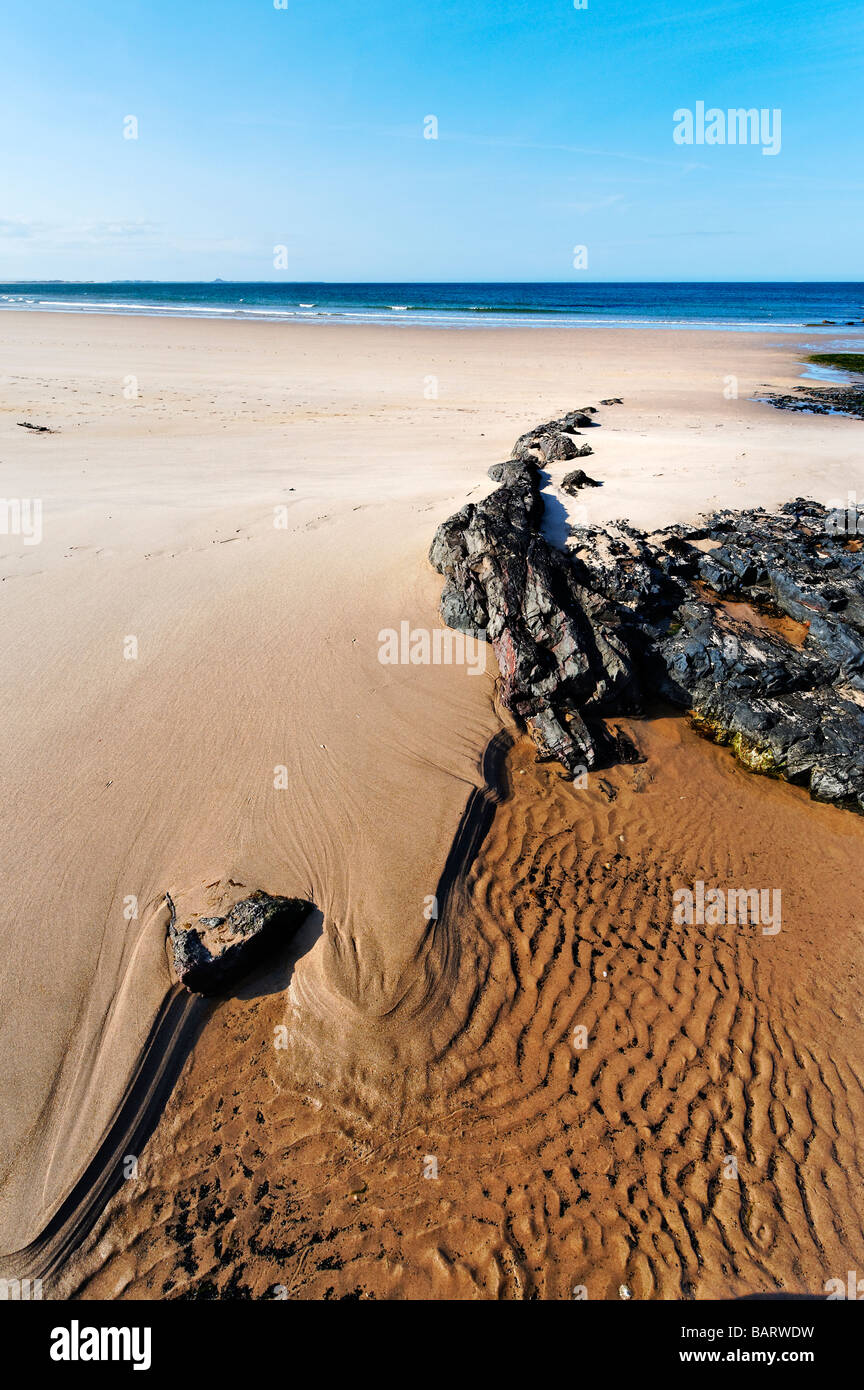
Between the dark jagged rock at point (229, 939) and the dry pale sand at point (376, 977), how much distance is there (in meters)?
0.23

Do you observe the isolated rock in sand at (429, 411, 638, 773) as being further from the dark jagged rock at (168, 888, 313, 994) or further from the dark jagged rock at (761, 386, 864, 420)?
the dark jagged rock at (761, 386, 864, 420)

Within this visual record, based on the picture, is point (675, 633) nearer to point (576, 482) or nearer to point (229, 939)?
point (576, 482)

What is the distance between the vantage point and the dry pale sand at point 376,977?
14.5 feet

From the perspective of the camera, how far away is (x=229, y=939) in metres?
5.68

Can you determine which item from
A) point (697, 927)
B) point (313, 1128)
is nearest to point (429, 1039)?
point (313, 1128)

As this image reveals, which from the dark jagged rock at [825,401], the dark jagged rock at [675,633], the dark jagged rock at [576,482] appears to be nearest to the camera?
the dark jagged rock at [675,633]

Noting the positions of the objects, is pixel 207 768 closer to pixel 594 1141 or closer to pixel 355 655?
pixel 355 655

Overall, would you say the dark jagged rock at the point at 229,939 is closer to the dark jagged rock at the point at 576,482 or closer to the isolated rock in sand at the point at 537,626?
the isolated rock in sand at the point at 537,626

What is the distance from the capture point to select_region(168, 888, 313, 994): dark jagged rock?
5.48m

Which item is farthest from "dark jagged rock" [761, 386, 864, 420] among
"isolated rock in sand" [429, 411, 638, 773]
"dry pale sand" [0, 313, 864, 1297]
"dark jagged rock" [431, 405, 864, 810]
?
"dry pale sand" [0, 313, 864, 1297]

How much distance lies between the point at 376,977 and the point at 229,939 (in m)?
1.43

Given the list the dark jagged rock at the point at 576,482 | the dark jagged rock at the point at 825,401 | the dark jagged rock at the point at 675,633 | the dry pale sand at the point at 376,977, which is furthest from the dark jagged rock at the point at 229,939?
the dark jagged rock at the point at 825,401

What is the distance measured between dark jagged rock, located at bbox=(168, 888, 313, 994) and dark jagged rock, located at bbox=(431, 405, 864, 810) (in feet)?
A: 13.4
